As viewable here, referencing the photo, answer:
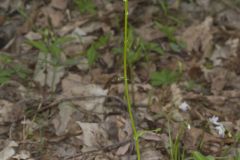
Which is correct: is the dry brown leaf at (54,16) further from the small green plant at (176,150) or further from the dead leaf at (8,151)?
the small green plant at (176,150)

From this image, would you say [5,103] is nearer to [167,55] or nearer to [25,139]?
[25,139]

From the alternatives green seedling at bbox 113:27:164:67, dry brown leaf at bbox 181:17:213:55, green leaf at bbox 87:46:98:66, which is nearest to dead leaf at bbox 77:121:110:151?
green leaf at bbox 87:46:98:66

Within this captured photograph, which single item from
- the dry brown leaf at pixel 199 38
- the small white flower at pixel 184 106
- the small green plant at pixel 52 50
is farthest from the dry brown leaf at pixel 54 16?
the small white flower at pixel 184 106

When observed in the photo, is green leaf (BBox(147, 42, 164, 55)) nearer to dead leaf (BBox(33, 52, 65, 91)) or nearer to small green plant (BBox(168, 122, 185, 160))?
dead leaf (BBox(33, 52, 65, 91))

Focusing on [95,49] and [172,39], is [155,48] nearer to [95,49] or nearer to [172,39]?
[172,39]

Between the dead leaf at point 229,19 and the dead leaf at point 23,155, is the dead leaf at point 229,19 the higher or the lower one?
the higher one

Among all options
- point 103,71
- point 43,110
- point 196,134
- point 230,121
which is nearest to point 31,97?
point 43,110

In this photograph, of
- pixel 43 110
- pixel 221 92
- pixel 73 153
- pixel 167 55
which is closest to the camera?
pixel 73 153
